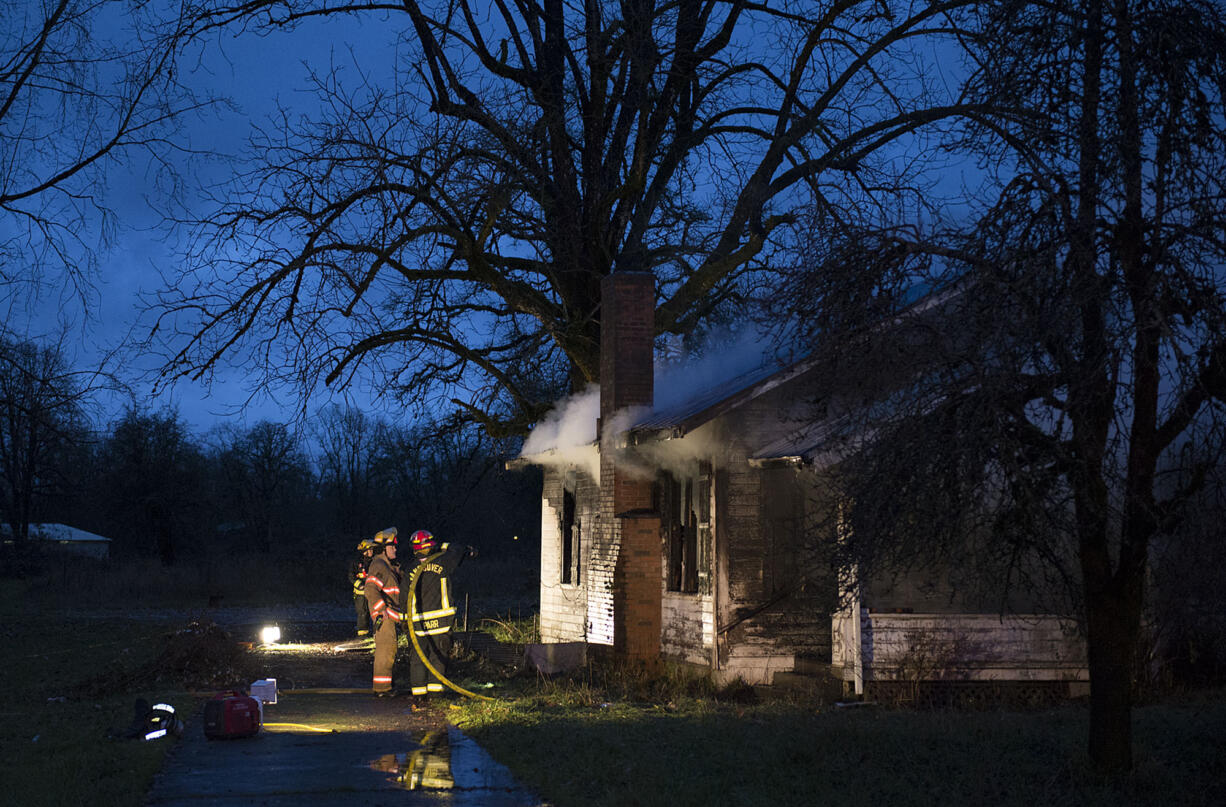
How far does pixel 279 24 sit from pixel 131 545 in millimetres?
48276

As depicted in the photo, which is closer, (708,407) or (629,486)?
(708,407)

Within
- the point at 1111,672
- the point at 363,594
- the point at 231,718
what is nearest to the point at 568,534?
the point at 363,594

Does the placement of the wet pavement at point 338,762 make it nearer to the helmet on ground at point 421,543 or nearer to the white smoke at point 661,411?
the helmet on ground at point 421,543

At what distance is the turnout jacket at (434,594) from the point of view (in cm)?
1366

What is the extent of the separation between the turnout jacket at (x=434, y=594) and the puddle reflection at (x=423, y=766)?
314cm

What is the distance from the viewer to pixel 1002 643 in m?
13.5

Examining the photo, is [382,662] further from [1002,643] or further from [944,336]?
[944,336]

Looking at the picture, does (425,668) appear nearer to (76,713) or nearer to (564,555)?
(76,713)

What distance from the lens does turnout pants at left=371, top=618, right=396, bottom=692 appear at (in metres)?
14.1

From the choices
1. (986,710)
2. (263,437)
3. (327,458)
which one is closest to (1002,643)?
(986,710)

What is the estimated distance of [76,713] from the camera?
12.5 meters

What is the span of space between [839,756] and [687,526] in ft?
22.9

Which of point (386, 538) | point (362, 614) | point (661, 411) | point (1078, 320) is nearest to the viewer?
point (1078, 320)

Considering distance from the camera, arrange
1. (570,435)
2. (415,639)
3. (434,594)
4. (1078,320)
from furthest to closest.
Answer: (570,435), (434,594), (415,639), (1078,320)
